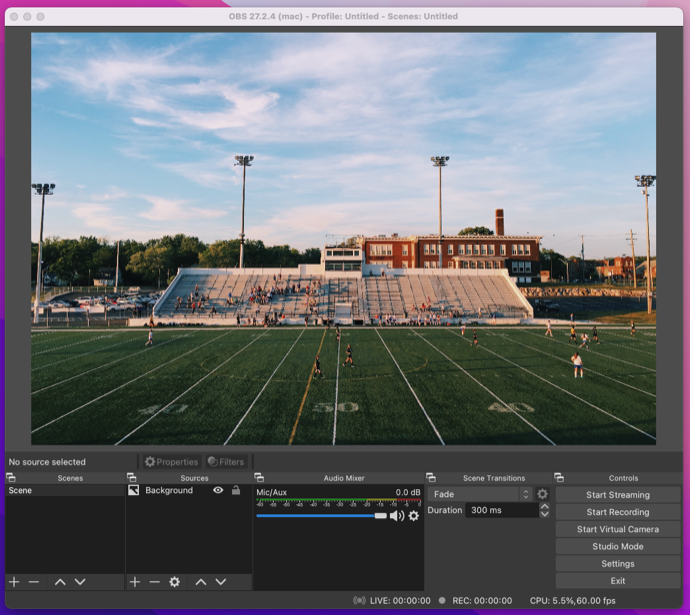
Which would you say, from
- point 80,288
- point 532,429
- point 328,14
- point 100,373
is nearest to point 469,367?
point 532,429

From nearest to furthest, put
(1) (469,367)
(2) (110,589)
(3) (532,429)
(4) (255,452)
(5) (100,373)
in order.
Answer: (2) (110,589)
(4) (255,452)
(3) (532,429)
(5) (100,373)
(1) (469,367)

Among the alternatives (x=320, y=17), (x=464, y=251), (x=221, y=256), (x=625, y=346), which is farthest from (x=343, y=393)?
(x=221, y=256)

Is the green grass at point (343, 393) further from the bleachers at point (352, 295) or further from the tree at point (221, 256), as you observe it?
the tree at point (221, 256)

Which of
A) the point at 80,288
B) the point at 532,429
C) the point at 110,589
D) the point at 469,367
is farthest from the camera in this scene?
the point at 80,288

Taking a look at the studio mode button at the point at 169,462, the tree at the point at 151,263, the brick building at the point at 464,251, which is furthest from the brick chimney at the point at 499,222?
the studio mode button at the point at 169,462

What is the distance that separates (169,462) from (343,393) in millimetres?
9283

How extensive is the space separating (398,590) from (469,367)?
13246 mm

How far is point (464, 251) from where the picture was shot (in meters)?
53.6

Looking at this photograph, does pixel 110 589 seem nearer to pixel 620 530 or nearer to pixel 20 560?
pixel 20 560

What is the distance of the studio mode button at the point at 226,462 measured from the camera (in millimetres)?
2588

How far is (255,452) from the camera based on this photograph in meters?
2.61

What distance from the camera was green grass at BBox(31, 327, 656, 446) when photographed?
8.52 meters

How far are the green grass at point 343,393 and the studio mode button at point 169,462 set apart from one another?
2.62 feet

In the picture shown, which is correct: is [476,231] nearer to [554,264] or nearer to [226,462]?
[554,264]
